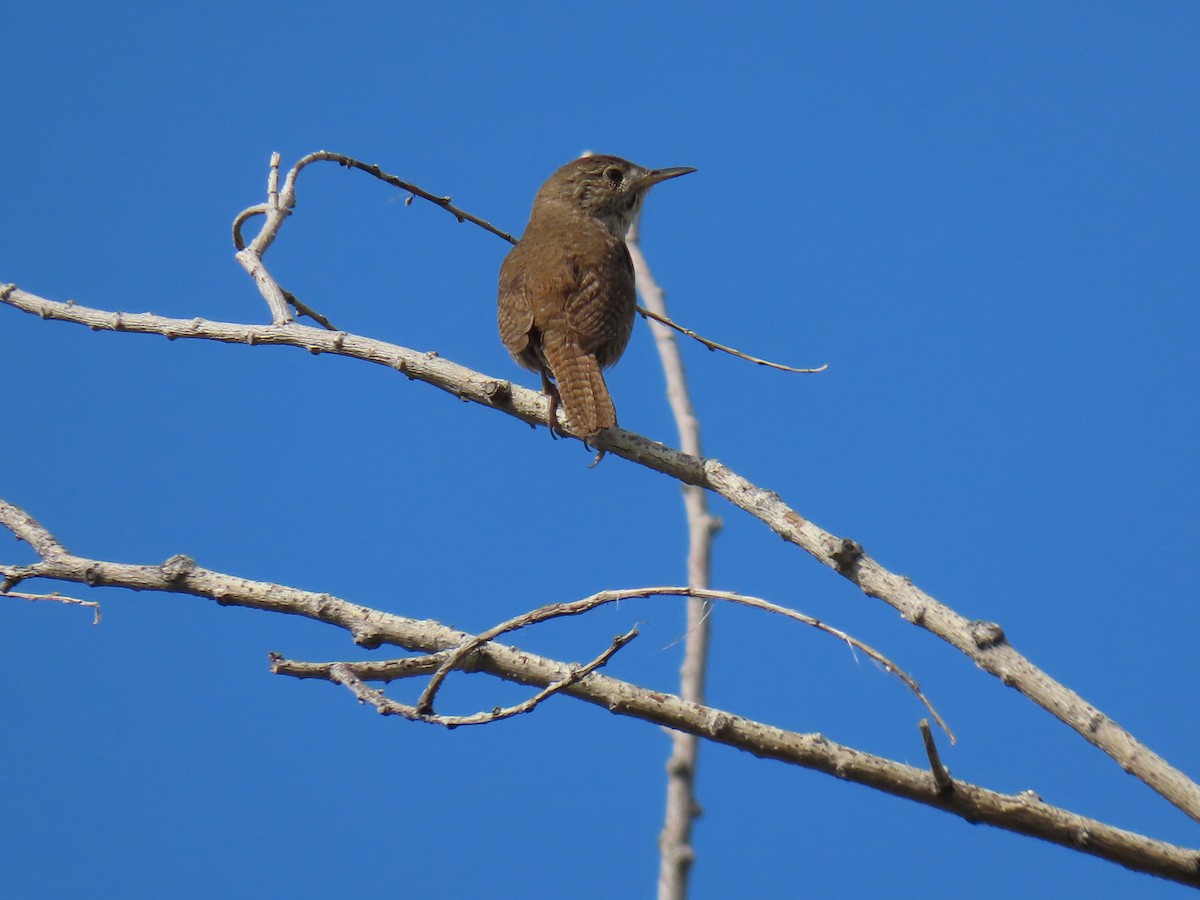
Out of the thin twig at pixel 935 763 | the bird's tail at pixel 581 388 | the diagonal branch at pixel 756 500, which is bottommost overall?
the thin twig at pixel 935 763

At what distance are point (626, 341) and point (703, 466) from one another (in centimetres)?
178

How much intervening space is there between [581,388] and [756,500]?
4.63 ft

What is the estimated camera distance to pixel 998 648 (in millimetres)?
2270

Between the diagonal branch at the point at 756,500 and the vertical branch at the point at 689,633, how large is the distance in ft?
1.81

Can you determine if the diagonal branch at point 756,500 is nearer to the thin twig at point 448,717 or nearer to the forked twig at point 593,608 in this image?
the forked twig at point 593,608

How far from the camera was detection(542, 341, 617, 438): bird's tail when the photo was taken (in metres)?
4.00

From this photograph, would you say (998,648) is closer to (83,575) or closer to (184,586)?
(184,586)

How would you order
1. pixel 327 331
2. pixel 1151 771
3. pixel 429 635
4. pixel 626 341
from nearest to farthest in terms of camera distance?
pixel 1151 771, pixel 429 635, pixel 327 331, pixel 626 341

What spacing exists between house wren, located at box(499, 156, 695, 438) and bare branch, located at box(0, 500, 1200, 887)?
1.49m

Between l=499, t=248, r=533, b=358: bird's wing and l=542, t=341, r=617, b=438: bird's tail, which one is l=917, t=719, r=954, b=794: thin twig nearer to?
l=542, t=341, r=617, b=438: bird's tail

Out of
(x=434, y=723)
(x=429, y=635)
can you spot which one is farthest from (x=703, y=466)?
(x=434, y=723)

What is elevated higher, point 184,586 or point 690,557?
point 690,557

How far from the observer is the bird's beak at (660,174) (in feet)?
18.8

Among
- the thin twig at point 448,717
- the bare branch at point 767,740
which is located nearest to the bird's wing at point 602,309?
the bare branch at point 767,740
